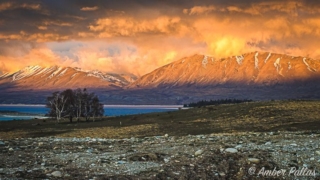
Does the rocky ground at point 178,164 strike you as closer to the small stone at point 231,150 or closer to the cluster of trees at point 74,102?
the small stone at point 231,150

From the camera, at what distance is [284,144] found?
20359 mm

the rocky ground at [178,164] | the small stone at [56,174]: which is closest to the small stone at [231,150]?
the rocky ground at [178,164]

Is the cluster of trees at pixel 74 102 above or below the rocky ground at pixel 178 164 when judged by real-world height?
above

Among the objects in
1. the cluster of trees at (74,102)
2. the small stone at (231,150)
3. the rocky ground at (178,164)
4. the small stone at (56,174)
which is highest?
the cluster of trees at (74,102)

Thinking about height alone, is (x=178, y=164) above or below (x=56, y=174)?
below

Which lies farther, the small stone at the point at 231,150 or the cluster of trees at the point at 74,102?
the cluster of trees at the point at 74,102

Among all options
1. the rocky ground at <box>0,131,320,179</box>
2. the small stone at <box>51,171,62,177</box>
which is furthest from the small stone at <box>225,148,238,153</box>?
the small stone at <box>51,171,62,177</box>

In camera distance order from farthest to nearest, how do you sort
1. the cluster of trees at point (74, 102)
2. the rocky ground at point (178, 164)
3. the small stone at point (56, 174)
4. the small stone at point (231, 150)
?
1. the cluster of trees at point (74, 102)
2. the small stone at point (231, 150)
3. the rocky ground at point (178, 164)
4. the small stone at point (56, 174)

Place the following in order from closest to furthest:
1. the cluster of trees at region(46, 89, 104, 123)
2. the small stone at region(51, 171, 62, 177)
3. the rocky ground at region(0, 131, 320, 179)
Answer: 1. the small stone at region(51, 171, 62, 177)
2. the rocky ground at region(0, 131, 320, 179)
3. the cluster of trees at region(46, 89, 104, 123)

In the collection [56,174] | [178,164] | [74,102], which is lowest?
[178,164]

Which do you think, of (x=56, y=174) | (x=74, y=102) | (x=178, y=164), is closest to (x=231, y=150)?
(x=178, y=164)

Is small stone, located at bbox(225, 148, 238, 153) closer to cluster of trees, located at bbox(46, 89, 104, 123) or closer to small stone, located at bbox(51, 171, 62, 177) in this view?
small stone, located at bbox(51, 171, 62, 177)

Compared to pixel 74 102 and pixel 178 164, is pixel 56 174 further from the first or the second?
pixel 74 102

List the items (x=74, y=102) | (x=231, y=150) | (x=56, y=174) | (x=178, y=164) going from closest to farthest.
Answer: (x=56, y=174) < (x=178, y=164) < (x=231, y=150) < (x=74, y=102)
